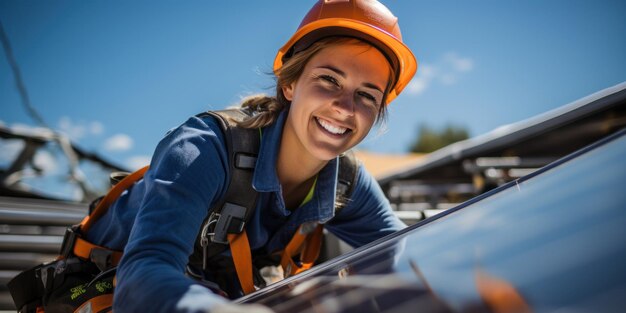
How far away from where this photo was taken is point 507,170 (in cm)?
423

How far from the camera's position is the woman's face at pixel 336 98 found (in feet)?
4.28

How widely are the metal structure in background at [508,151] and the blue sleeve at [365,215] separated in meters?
0.58

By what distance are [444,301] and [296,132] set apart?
951 millimetres

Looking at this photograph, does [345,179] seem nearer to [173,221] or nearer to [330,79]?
[330,79]

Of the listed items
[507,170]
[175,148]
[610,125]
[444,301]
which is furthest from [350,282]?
[610,125]

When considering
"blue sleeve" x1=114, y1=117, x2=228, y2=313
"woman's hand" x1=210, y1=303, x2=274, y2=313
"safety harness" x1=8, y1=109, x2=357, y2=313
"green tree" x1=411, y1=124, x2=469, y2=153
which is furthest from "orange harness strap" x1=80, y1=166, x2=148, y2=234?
"green tree" x1=411, y1=124, x2=469, y2=153

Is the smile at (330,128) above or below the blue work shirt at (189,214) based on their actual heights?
above

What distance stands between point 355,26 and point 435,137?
43688mm

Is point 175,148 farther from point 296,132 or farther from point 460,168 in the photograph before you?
point 460,168

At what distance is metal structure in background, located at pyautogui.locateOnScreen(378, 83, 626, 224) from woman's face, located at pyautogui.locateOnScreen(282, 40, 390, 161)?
1050 mm

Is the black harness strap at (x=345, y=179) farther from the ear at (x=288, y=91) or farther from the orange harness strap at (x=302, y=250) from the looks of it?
the ear at (x=288, y=91)

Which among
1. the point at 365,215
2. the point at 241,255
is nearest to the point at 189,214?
the point at 241,255

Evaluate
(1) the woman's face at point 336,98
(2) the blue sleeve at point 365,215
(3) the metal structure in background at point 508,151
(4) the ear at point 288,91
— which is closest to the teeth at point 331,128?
(1) the woman's face at point 336,98

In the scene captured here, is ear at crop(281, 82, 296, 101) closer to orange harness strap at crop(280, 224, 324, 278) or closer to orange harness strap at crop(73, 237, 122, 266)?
orange harness strap at crop(280, 224, 324, 278)
